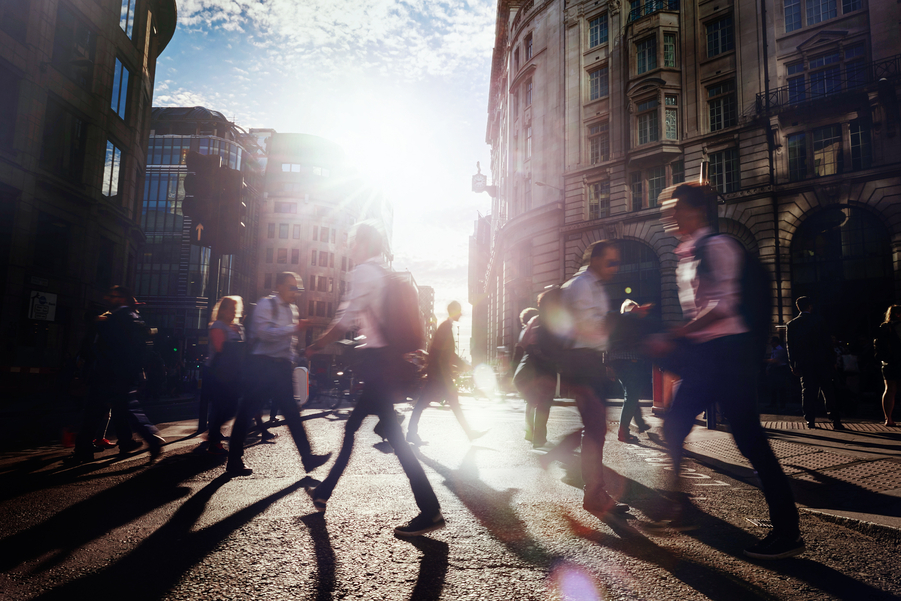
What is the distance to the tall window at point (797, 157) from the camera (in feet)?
71.5

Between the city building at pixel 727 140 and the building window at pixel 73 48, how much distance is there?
21.7 metres

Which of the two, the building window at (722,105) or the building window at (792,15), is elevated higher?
the building window at (792,15)

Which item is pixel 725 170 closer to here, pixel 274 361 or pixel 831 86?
pixel 831 86

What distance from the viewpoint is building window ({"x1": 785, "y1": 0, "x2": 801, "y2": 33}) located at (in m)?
22.4

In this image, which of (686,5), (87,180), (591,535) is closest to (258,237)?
(87,180)

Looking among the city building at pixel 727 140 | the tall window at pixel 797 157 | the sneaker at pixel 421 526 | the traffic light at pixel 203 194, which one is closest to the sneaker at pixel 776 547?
the sneaker at pixel 421 526

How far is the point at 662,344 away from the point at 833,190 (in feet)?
74.5

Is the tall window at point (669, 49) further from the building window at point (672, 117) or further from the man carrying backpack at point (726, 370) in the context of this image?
the man carrying backpack at point (726, 370)

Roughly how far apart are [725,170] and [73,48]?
1073 inches

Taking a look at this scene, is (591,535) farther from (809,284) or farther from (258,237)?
(258,237)

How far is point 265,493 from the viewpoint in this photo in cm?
423

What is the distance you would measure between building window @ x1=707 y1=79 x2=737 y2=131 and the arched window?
19.3 ft

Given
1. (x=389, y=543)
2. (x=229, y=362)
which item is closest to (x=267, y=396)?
(x=229, y=362)

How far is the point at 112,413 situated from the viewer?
5914mm
